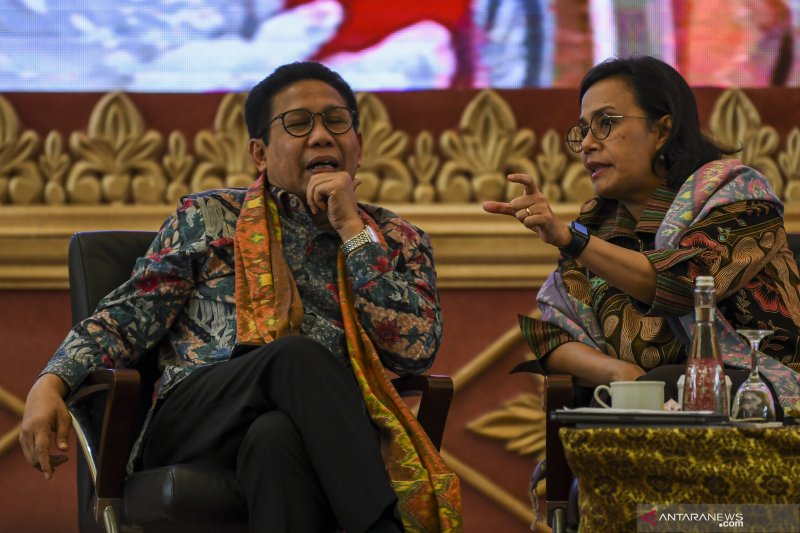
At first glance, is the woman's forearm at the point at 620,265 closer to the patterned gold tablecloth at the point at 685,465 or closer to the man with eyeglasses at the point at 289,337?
the man with eyeglasses at the point at 289,337

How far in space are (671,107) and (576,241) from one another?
1.61 ft

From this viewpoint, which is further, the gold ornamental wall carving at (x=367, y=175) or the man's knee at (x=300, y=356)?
the gold ornamental wall carving at (x=367, y=175)

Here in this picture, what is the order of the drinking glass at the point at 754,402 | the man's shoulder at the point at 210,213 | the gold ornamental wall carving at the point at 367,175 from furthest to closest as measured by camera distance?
the gold ornamental wall carving at the point at 367,175 < the man's shoulder at the point at 210,213 < the drinking glass at the point at 754,402

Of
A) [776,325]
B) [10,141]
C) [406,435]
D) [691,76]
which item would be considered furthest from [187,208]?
[691,76]

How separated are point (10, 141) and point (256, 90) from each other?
1066 mm

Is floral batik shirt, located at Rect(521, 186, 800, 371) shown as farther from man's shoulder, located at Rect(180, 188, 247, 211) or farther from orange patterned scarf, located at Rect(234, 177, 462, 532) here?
man's shoulder, located at Rect(180, 188, 247, 211)

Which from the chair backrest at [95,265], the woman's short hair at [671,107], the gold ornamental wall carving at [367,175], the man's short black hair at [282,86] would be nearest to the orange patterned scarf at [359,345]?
the man's short black hair at [282,86]

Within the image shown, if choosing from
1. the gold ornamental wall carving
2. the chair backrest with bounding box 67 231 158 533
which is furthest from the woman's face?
the chair backrest with bounding box 67 231 158 533

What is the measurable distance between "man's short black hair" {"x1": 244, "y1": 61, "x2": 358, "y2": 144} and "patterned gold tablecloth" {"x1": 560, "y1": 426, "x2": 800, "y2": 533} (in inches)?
49.0

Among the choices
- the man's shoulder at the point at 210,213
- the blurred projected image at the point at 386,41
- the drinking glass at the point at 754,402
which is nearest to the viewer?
the drinking glass at the point at 754,402

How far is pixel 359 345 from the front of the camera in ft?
8.60

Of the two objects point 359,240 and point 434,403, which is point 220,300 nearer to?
point 359,240

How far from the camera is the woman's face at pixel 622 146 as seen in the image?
9.22ft

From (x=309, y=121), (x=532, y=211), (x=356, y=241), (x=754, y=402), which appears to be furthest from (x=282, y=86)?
(x=754, y=402)
